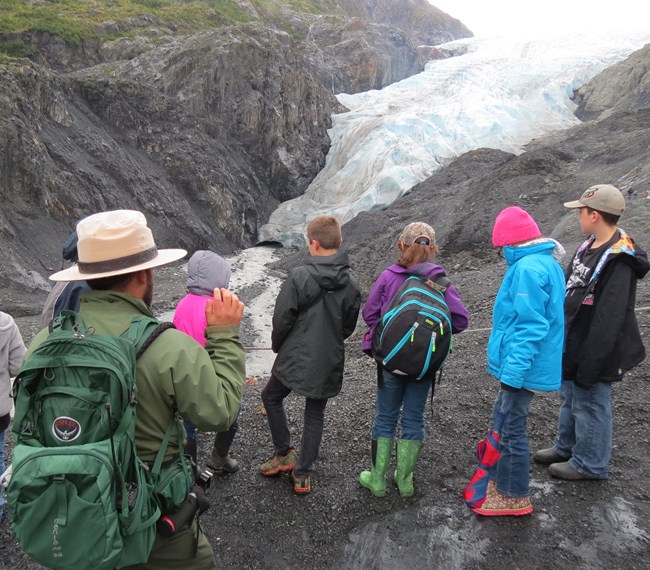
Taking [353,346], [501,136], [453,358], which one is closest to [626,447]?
[453,358]

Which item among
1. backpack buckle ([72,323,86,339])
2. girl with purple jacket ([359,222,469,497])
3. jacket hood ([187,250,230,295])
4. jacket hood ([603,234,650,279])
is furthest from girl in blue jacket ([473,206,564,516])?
backpack buckle ([72,323,86,339])

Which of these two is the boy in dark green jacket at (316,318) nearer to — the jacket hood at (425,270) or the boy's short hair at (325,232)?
the boy's short hair at (325,232)

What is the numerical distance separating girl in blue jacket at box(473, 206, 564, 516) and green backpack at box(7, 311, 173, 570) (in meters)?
2.34

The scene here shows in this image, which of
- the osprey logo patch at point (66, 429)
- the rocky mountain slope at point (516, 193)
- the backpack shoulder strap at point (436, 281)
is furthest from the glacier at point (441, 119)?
the osprey logo patch at point (66, 429)

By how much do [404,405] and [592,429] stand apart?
4.54ft

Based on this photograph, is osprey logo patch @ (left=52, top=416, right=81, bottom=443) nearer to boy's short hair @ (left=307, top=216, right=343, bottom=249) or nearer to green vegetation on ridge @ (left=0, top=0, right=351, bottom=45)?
boy's short hair @ (left=307, top=216, right=343, bottom=249)

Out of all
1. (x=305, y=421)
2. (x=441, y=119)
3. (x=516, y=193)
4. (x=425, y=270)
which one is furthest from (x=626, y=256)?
(x=441, y=119)

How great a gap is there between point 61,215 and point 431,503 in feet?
49.8

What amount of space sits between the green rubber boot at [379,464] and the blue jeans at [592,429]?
1.41 metres

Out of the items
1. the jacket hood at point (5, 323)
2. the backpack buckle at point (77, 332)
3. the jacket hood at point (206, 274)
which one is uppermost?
the backpack buckle at point (77, 332)

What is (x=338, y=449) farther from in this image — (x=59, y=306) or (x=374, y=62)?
(x=374, y=62)

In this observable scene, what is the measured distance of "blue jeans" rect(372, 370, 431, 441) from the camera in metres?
3.42

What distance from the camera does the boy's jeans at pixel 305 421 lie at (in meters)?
3.62

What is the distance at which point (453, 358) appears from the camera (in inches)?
272
